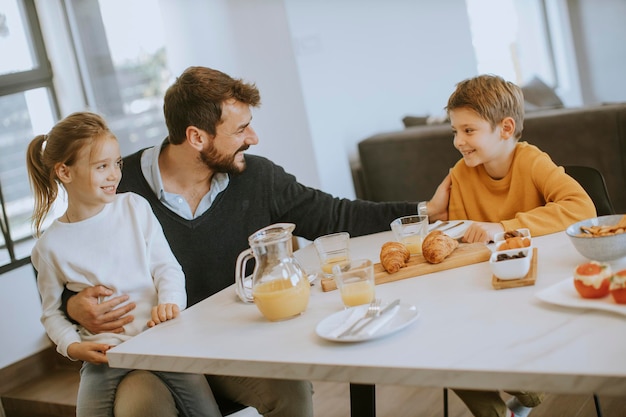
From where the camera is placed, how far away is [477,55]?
665 cm

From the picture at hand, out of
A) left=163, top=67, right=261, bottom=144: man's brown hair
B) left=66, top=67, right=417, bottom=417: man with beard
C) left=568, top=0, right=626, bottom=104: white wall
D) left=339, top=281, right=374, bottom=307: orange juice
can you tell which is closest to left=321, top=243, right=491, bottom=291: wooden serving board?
left=339, top=281, right=374, bottom=307: orange juice

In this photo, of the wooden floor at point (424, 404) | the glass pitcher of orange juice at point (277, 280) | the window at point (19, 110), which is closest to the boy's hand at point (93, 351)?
the glass pitcher of orange juice at point (277, 280)

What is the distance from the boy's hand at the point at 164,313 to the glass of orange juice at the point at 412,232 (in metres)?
0.53

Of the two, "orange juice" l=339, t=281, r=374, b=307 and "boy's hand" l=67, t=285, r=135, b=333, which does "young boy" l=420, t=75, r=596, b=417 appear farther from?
"boy's hand" l=67, t=285, r=135, b=333

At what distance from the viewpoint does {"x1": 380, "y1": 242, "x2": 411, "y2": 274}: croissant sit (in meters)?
1.59

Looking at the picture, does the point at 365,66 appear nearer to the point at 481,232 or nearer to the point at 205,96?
the point at 205,96

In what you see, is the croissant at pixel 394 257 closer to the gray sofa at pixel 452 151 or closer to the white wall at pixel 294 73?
the gray sofa at pixel 452 151

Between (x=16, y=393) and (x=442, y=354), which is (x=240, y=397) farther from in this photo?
(x=16, y=393)

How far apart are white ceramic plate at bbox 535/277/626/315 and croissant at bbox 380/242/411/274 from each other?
379mm

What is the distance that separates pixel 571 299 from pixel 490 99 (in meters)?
0.88

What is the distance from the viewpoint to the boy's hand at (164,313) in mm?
1687

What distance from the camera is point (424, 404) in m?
2.66

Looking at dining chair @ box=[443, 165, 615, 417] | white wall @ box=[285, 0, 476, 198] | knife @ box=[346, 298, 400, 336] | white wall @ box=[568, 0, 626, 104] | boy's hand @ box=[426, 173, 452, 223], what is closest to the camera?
knife @ box=[346, 298, 400, 336]

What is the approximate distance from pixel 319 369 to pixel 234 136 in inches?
42.1
